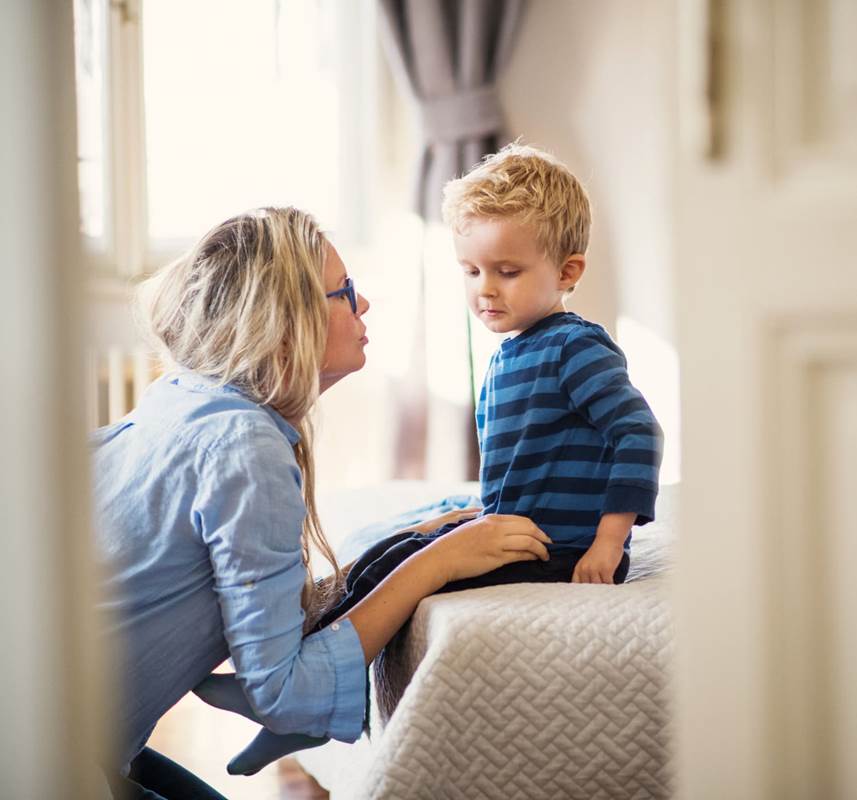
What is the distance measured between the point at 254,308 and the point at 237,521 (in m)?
0.28

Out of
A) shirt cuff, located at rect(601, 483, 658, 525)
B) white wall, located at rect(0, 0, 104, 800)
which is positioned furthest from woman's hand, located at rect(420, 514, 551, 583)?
white wall, located at rect(0, 0, 104, 800)

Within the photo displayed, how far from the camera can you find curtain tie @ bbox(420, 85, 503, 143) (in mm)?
3273

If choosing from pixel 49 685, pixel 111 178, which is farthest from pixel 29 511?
pixel 111 178

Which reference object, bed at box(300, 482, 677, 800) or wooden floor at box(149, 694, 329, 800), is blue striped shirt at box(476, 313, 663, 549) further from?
wooden floor at box(149, 694, 329, 800)

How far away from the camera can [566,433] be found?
149cm

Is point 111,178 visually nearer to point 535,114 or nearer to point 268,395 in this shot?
point 535,114

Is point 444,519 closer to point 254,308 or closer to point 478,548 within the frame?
point 478,548

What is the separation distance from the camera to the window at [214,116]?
10.1 ft

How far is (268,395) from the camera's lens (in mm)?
1322

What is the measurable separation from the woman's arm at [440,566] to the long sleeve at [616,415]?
12 centimetres

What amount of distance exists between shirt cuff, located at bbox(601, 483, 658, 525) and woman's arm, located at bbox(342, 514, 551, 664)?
0.35 feet

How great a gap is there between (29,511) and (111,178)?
2682 mm

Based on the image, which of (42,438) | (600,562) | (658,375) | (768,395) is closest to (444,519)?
(600,562)

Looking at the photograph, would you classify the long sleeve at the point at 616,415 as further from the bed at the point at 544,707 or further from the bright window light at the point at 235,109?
the bright window light at the point at 235,109
